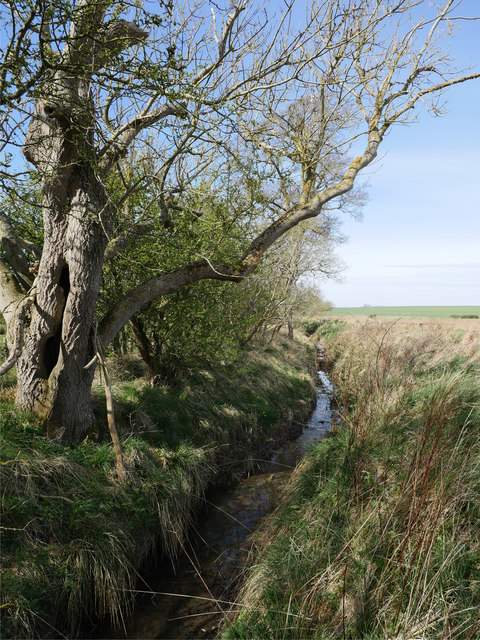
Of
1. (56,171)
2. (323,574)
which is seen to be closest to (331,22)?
(56,171)

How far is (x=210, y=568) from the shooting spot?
562cm

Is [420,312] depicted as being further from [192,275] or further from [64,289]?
[64,289]

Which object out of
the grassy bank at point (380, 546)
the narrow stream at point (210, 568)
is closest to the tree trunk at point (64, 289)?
the narrow stream at point (210, 568)

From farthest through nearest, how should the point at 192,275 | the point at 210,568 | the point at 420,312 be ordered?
the point at 420,312
the point at 192,275
the point at 210,568

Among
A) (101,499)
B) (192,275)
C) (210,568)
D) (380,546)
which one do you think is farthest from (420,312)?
(380,546)

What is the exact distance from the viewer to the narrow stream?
15.0 ft

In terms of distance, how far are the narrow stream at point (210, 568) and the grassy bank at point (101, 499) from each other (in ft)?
1.01

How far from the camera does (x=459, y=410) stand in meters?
5.66

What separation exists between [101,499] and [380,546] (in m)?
3.56

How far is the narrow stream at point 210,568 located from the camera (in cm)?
458

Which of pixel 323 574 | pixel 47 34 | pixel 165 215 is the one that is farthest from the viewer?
Result: pixel 165 215

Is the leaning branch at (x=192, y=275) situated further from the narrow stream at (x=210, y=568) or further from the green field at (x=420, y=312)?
the green field at (x=420, y=312)

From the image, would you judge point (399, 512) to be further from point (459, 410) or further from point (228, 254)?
point (228, 254)

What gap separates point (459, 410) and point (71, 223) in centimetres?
616
